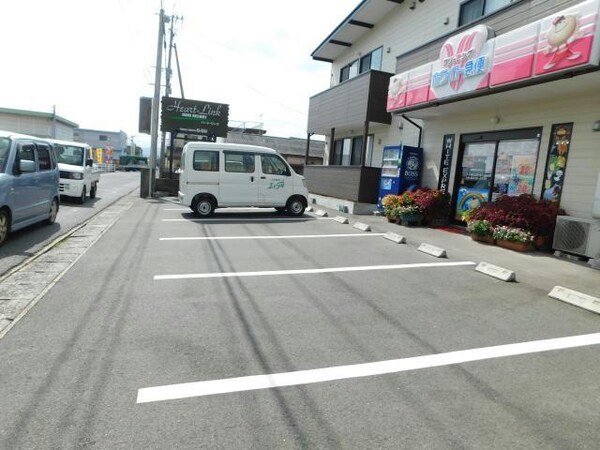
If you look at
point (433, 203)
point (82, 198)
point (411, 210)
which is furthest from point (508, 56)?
point (82, 198)

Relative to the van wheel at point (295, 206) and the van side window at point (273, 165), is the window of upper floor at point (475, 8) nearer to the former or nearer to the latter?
the van side window at point (273, 165)

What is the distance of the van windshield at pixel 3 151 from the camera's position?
6660 mm

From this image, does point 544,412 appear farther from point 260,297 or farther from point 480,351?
point 260,297

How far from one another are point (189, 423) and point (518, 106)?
29.9ft

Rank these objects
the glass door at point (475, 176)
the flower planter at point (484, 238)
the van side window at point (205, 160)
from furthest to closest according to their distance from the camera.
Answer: the van side window at point (205, 160) < the glass door at point (475, 176) < the flower planter at point (484, 238)

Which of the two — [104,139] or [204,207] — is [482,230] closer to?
[204,207]

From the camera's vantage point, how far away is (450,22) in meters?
11.4

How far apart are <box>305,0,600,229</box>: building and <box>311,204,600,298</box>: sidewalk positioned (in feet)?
3.12

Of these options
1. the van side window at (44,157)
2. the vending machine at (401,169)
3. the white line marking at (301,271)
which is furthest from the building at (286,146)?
the white line marking at (301,271)

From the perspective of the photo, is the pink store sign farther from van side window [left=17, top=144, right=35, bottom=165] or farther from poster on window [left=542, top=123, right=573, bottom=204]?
van side window [left=17, top=144, right=35, bottom=165]

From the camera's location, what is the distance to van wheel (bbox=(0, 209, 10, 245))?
6577 millimetres

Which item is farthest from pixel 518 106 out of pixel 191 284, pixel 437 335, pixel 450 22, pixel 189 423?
pixel 189 423

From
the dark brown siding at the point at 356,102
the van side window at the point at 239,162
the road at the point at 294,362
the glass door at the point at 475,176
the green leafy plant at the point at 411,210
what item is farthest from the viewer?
the dark brown siding at the point at 356,102

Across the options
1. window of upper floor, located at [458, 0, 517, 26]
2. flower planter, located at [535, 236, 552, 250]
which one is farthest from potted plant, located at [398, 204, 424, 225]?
window of upper floor, located at [458, 0, 517, 26]
